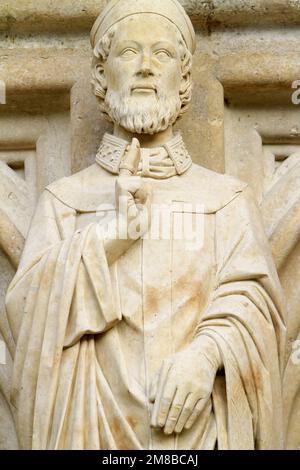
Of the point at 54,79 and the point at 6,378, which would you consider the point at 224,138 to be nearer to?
the point at 54,79

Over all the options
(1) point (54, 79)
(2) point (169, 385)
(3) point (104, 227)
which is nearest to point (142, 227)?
(3) point (104, 227)

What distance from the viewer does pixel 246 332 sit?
6.28 metres

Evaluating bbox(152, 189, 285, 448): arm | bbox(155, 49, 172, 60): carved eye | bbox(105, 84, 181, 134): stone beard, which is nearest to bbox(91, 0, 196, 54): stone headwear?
bbox(155, 49, 172, 60): carved eye

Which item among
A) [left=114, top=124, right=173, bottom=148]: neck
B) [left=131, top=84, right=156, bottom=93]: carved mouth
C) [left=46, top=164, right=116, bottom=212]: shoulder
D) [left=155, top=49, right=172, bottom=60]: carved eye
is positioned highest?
[left=155, top=49, right=172, bottom=60]: carved eye

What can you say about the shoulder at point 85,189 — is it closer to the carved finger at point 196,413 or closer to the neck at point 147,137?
the neck at point 147,137

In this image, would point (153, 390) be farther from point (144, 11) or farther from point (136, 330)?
point (144, 11)

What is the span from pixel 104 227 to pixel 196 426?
0.62m

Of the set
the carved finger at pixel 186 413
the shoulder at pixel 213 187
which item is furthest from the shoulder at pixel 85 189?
the carved finger at pixel 186 413

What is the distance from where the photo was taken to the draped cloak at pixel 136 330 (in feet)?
20.2

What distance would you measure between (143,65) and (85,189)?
400 millimetres

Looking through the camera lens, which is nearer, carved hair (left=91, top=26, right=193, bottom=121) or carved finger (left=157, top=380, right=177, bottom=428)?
carved finger (left=157, top=380, right=177, bottom=428)

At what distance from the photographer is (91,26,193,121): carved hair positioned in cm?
672

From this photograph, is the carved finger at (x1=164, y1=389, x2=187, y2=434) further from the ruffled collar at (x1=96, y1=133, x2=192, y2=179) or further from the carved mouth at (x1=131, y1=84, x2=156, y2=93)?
the carved mouth at (x1=131, y1=84, x2=156, y2=93)
